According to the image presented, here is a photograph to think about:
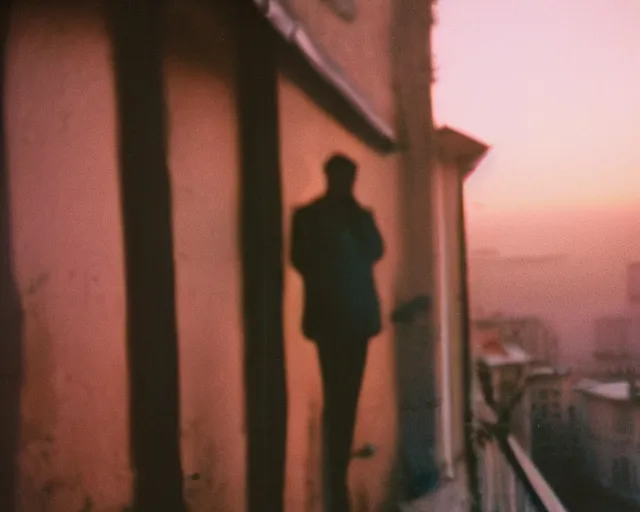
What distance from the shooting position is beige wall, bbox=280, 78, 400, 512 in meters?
1.54

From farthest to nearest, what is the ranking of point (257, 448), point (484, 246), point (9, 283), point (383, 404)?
1. point (484, 246)
2. point (383, 404)
3. point (257, 448)
4. point (9, 283)

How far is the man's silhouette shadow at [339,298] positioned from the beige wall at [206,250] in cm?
23

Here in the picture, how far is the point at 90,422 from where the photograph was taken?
4.41ft

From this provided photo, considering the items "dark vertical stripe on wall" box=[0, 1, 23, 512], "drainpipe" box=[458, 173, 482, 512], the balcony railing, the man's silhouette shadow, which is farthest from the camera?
the balcony railing

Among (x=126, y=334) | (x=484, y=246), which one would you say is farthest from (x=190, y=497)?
(x=484, y=246)

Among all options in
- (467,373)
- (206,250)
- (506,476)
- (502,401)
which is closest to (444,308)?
(467,373)

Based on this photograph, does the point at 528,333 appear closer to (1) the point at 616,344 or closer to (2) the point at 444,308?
(1) the point at 616,344

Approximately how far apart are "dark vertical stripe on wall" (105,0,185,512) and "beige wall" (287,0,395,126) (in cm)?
47

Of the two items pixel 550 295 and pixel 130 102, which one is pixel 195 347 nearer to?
pixel 130 102

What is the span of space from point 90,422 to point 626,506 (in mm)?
1929

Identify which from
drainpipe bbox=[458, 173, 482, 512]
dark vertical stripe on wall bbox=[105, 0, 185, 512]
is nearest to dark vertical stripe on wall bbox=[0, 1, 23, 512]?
dark vertical stripe on wall bbox=[105, 0, 185, 512]

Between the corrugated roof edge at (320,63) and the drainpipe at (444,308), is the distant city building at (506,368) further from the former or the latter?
the corrugated roof edge at (320,63)

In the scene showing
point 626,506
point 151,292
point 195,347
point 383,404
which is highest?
point 151,292

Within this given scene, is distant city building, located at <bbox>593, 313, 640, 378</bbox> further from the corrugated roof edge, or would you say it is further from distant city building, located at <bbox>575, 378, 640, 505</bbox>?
the corrugated roof edge
